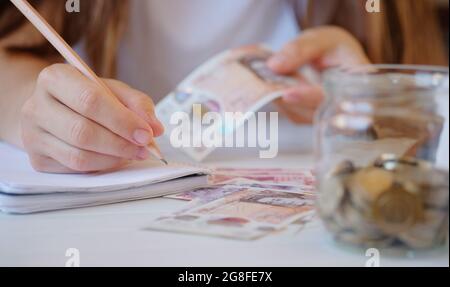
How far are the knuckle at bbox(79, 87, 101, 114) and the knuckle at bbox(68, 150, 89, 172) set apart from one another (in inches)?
2.0

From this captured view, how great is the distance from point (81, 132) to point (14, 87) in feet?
1.16

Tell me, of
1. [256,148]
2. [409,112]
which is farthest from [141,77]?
[409,112]

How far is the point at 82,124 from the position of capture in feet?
2.20

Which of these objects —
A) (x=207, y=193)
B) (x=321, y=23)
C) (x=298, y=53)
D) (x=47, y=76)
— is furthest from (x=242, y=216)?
→ (x=321, y=23)

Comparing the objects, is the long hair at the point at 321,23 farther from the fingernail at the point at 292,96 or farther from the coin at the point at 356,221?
the coin at the point at 356,221

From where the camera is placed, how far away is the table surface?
467mm

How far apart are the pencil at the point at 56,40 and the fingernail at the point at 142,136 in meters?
0.02

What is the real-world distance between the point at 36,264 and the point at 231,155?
52 centimetres

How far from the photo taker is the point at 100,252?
49 centimetres

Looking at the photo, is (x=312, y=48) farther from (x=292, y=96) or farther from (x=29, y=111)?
(x=29, y=111)

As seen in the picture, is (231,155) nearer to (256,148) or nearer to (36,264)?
(256,148)

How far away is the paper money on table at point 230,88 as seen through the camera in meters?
1.02

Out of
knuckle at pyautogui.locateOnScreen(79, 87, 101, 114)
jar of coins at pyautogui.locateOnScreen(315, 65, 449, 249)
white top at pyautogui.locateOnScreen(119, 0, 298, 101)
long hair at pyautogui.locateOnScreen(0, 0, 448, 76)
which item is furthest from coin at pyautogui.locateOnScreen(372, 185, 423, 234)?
A: white top at pyautogui.locateOnScreen(119, 0, 298, 101)
